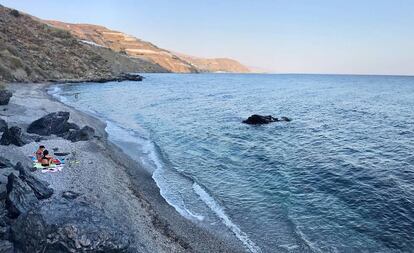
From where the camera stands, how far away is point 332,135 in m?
43.1

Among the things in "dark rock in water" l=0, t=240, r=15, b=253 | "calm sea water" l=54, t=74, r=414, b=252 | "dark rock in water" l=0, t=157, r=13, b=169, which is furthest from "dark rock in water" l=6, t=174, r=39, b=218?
"calm sea water" l=54, t=74, r=414, b=252

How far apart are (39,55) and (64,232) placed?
101442 millimetres

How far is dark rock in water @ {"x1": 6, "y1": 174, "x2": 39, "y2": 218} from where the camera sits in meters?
13.8

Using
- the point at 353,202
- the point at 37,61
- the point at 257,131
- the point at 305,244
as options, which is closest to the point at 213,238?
the point at 305,244

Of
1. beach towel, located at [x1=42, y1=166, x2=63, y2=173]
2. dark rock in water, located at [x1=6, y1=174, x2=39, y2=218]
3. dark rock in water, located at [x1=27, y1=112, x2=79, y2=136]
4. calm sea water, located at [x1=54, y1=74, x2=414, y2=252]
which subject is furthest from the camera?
dark rock in water, located at [x1=27, y1=112, x2=79, y2=136]

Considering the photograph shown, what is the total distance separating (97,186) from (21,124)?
1774 cm

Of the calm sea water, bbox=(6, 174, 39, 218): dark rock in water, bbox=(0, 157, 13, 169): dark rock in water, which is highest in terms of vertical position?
bbox=(6, 174, 39, 218): dark rock in water

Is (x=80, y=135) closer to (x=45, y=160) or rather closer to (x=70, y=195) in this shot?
(x=45, y=160)

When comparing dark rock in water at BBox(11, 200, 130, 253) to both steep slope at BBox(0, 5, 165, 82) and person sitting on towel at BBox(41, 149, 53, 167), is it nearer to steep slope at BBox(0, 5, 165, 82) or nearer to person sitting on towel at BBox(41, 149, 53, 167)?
person sitting on towel at BBox(41, 149, 53, 167)

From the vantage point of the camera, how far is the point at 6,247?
12141 mm

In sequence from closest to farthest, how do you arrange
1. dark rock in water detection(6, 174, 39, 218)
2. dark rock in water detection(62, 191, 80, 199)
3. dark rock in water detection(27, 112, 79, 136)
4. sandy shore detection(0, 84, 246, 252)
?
1. dark rock in water detection(6, 174, 39, 218)
2. sandy shore detection(0, 84, 246, 252)
3. dark rock in water detection(62, 191, 80, 199)
4. dark rock in water detection(27, 112, 79, 136)

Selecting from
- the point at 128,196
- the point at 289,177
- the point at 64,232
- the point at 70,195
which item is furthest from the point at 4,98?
the point at 64,232

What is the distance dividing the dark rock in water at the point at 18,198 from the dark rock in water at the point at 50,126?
16955mm

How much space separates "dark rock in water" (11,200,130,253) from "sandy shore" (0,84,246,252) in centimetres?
181
